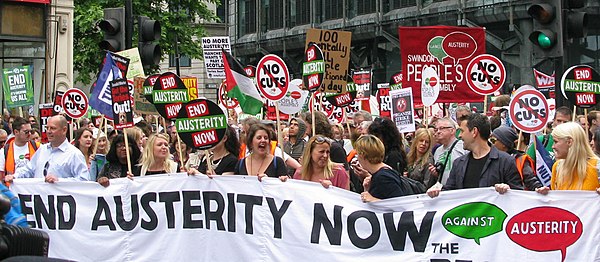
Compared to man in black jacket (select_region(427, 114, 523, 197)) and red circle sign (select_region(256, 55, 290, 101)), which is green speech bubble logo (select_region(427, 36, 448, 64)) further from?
man in black jacket (select_region(427, 114, 523, 197))

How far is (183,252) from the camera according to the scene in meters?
10.2

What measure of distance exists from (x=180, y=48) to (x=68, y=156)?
31.8 meters

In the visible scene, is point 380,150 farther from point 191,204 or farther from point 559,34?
point 559,34

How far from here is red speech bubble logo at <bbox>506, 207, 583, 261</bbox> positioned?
8250 mm

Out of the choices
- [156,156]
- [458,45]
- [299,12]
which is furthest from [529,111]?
[299,12]

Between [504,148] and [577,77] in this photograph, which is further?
[577,77]

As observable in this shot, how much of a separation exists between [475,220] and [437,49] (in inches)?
275

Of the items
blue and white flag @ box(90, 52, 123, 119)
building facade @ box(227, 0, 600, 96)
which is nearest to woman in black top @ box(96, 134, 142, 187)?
blue and white flag @ box(90, 52, 123, 119)

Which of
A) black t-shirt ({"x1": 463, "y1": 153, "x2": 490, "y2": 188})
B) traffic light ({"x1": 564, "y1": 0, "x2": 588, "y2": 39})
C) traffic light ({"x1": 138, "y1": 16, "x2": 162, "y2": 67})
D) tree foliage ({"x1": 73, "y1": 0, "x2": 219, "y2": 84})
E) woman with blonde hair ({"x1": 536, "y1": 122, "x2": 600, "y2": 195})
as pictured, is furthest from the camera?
tree foliage ({"x1": 73, "y1": 0, "x2": 219, "y2": 84})

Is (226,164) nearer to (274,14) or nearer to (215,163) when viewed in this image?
(215,163)

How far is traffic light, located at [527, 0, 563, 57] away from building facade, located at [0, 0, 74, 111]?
708 inches

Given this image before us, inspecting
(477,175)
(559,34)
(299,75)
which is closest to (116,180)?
(477,175)

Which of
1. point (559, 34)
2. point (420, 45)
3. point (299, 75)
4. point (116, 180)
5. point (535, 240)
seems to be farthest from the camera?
point (299, 75)

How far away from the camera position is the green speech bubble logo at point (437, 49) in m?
15.2
